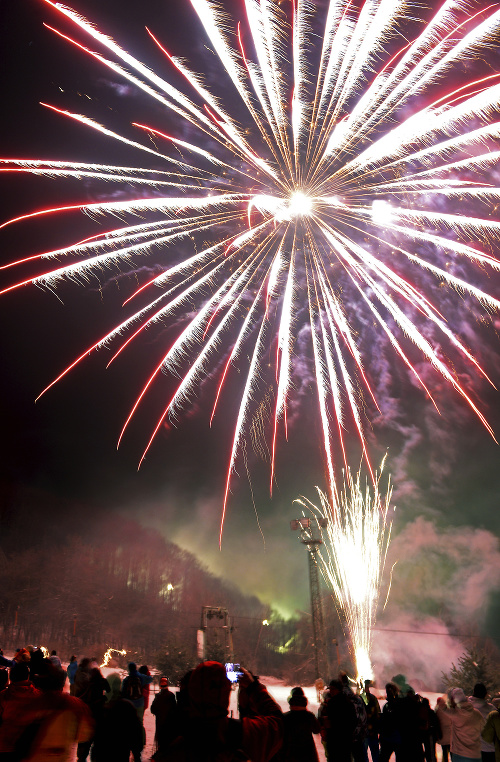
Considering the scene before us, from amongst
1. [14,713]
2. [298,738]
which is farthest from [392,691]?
[14,713]

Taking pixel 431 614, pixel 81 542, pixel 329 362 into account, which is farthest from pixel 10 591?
pixel 329 362

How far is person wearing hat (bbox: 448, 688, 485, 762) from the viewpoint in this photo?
6.44 m

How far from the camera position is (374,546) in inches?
751

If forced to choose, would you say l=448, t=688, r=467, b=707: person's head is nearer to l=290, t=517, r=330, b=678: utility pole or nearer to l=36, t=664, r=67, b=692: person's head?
l=36, t=664, r=67, b=692: person's head

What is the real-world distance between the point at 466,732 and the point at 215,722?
17.6 feet

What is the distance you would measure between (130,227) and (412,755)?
12920 mm

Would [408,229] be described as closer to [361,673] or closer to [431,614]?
[361,673]

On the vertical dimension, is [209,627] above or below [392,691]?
above

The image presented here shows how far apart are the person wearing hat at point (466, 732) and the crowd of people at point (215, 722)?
0.01 meters

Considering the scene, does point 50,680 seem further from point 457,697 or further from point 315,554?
point 315,554

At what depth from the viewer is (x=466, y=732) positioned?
6.50m

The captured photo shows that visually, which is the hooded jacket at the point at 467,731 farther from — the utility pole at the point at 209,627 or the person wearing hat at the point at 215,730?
the utility pole at the point at 209,627

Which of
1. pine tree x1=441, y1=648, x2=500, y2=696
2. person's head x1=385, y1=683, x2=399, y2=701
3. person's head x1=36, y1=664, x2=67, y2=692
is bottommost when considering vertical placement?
person's head x1=36, y1=664, x2=67, y2=692

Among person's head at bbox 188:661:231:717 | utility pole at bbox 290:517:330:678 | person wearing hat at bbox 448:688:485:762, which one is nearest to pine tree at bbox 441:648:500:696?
utility pole at bbox 290:517:330:678
